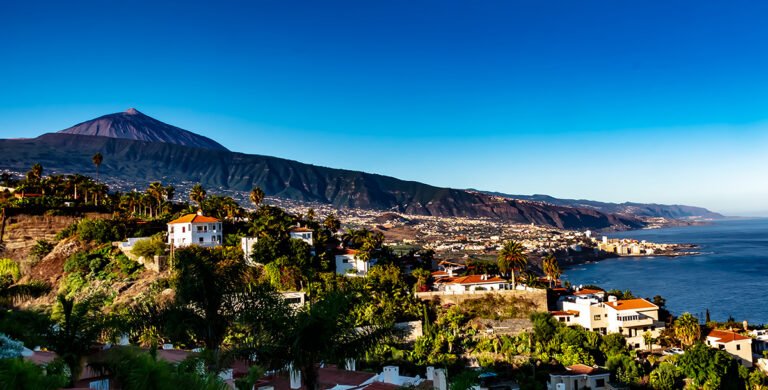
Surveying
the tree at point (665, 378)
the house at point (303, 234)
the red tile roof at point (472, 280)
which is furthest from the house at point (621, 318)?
the house at point (303, 234)

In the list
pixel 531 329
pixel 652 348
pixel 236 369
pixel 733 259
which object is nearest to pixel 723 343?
pixel 652 348

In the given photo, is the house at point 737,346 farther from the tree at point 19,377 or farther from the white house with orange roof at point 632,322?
the tree at point 19,377

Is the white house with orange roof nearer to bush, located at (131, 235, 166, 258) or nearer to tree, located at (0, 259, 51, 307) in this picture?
bush, located at (131, 235, 166, 258)

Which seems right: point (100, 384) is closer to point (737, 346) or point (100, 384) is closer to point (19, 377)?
point (19, 377)

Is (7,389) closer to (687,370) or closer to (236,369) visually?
(236,369)

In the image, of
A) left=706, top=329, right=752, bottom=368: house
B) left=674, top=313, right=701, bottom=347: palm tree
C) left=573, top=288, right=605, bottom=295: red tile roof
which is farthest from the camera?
left=573, top=288, right=605, bottom=295: red tile roof

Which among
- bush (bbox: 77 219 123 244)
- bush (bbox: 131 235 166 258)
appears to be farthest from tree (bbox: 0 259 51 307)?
bush (bbox: 131 235 166 258)

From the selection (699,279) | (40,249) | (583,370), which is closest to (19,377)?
(583,370)
